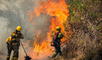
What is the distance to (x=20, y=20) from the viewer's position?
21.6 m

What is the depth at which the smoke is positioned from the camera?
1857cm

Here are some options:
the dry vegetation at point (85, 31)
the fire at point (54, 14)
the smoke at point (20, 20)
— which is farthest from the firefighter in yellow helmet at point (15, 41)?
the smoke at point (20, 20)

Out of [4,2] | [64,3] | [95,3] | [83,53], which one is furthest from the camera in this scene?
[4,2]

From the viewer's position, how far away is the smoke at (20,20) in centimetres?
1857

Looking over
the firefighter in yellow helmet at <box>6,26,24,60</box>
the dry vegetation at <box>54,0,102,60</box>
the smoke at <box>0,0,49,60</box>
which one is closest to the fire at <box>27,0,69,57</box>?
the dry vegetation at <box>54,0,102,60</box>

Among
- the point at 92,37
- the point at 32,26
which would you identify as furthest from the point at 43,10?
the point at 92,37

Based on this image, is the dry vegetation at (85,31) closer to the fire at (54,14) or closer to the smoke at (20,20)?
the fire at (54,14)

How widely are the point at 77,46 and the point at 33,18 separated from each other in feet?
27.6

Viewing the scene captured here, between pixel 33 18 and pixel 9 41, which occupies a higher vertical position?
pixel 33 18

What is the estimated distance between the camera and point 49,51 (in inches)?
553

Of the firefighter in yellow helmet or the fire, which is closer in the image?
the firefighter in yellow helmet

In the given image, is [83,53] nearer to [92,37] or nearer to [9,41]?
[92,37]

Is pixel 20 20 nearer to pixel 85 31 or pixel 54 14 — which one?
pixel 54 14

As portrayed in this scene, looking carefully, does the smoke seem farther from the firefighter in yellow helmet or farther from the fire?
the firefighter in yellow helmet
